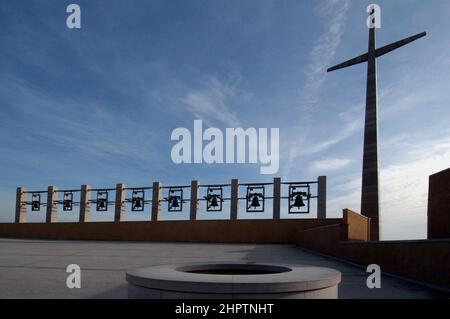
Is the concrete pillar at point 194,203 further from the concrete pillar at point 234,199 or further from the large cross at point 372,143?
the large cross at point 372,143

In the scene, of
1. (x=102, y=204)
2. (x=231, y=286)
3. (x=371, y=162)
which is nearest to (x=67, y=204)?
(x=102, y=204)

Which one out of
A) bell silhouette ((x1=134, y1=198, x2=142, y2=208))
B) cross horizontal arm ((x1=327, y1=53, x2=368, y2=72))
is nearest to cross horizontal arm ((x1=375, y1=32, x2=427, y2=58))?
cross horizontal arm ((x1=327, y1=53, x2=368, y2=72))

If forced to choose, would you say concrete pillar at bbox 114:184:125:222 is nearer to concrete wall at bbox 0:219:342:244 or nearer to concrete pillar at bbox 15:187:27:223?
concrete wall at bbox 0:219:342:244

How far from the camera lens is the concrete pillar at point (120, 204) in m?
27.9

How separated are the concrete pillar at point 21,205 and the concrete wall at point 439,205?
29396mm

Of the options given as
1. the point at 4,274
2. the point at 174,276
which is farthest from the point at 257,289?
the point at 4,274

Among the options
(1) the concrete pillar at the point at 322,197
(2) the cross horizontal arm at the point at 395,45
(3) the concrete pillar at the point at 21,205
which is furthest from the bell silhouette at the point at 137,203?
(2) the cross horizontal arm at the point at 395,45

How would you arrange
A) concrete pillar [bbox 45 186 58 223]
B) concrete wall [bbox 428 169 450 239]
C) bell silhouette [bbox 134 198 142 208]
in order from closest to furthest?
1. concrete wall [bbox 428 169 450 239]
2. bell silhouette [bbox 134 198 142 208]
3. concrete pillar [bbox 45 186 58 223]

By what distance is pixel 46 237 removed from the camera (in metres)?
29.2

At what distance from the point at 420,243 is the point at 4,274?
417 inches

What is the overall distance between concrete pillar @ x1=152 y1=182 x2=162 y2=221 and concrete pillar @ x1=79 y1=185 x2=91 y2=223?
19.4ft

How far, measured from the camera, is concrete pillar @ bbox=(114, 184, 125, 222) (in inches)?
Result: 1100

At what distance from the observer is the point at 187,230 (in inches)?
1009
